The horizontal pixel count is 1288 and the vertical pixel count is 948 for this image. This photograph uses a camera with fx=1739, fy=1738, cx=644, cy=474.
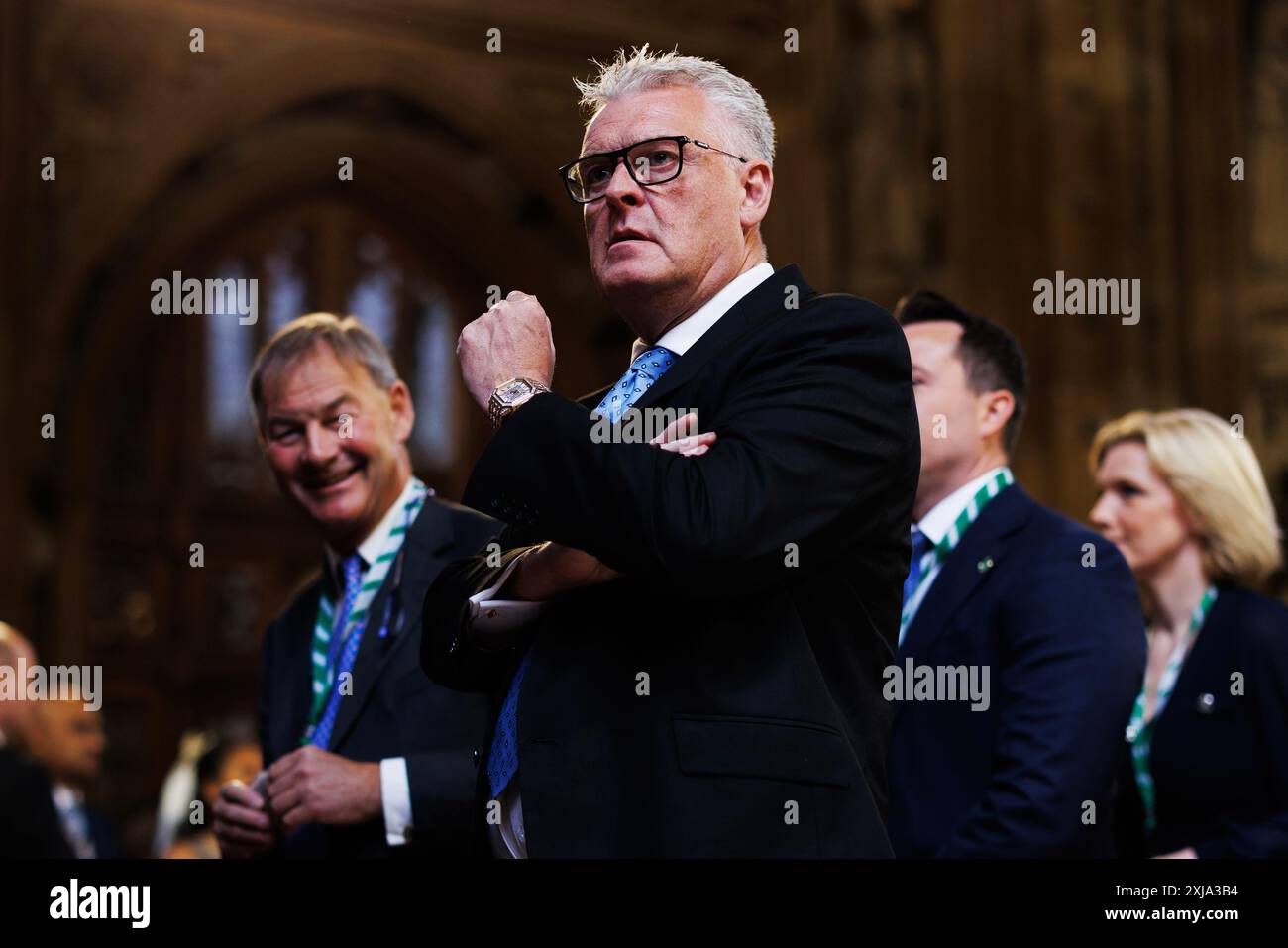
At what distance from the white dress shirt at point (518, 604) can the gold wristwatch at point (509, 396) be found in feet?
0.58

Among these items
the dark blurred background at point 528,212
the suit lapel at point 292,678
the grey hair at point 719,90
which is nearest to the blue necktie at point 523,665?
the grey hair at point 719,90

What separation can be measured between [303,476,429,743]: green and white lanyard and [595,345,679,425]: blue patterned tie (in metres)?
0.98

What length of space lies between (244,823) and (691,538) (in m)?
1.30

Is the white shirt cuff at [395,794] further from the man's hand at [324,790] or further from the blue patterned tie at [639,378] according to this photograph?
the blue patterned tie at [639,378]

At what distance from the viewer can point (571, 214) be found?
797cm

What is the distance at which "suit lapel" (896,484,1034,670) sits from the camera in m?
2.80

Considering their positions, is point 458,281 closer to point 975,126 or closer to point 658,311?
point 975,126

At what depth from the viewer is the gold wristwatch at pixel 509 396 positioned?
180cm

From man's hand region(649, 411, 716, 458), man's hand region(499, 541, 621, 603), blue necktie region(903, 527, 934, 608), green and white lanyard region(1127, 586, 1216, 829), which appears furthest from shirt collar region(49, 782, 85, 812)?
man's hand region(649, 411, 716, 458)

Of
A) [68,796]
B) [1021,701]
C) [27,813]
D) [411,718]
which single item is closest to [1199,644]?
[1021,701]

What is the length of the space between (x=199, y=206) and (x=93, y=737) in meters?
2.71

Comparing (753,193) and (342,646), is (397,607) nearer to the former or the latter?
(342,646)
